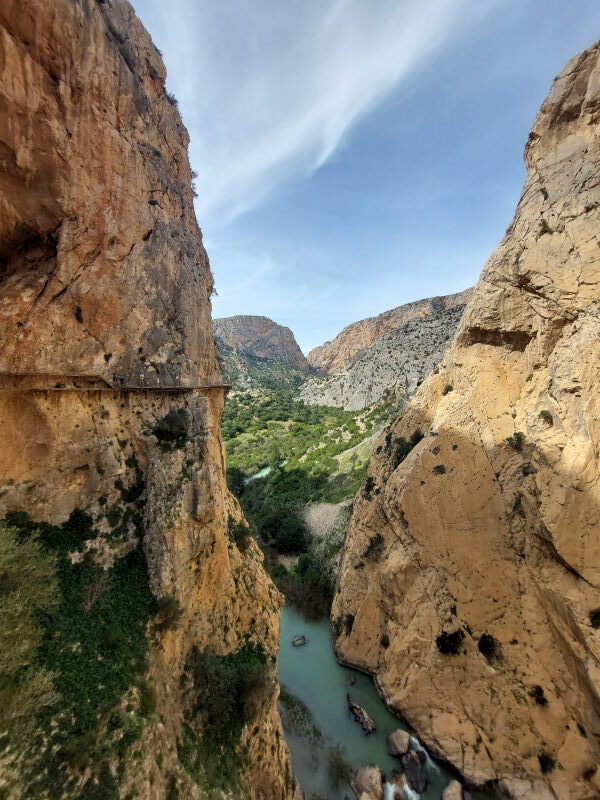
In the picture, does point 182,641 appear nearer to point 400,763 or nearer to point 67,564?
point 67,564

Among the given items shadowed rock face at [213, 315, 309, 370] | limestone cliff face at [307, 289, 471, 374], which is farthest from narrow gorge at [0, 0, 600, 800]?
shadowed rock face at [213, 315, 309, 370]

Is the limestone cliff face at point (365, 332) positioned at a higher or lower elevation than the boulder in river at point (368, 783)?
higher

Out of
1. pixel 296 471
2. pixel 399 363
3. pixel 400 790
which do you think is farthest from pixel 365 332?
pixel 400 790

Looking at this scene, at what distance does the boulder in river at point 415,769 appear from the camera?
1634cm

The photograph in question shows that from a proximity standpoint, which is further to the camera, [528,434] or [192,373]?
[528,434]

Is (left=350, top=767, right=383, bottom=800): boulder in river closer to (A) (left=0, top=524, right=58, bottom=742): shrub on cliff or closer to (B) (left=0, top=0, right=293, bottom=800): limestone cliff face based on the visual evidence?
(B) (left=0, top=0, right=293, bottom=800): limestone cliff face

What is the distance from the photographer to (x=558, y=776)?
15.1 m

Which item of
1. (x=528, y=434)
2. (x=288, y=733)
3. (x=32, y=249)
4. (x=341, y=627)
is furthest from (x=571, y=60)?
(x=288, y=733)

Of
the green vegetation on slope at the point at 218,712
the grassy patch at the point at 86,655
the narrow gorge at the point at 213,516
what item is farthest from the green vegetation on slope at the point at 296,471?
the grassy patch at the point at 86,655

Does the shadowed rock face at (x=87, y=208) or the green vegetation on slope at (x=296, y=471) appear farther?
the green vegetation on slope at (x=296, y=471)

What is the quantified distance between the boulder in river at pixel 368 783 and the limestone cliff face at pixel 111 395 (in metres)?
4.55

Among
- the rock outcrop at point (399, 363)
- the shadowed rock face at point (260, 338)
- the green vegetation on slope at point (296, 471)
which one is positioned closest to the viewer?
the green vegetation on slope at point (296, 471)

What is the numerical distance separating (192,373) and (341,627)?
2010 cm

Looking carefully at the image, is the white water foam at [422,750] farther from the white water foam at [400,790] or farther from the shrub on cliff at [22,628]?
the shrub on cliff at [22,628]
